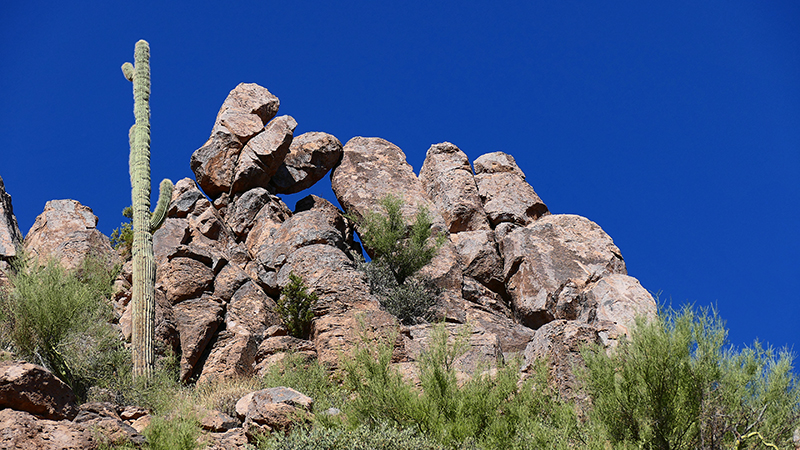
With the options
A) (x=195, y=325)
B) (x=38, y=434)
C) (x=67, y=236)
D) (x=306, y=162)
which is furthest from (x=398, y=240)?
(x=38, y=434)

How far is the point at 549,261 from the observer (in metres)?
21.5

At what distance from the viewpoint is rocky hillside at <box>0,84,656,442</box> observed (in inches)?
647

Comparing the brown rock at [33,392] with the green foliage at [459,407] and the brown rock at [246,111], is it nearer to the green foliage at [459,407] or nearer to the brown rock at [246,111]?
the green foliage at [459,407]

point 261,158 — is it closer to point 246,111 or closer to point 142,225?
point 246,111

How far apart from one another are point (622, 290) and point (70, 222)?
14830 millimetres

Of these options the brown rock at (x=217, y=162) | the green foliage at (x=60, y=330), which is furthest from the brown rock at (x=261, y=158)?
the green foliage at (x=60, y=330)

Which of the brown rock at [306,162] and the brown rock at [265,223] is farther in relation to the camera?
the brown rock at [306,162]

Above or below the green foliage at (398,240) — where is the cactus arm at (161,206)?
below

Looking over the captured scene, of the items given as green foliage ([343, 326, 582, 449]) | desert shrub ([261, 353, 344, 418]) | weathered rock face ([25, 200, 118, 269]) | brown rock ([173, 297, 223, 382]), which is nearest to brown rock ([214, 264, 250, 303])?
brown rock ([173, 297, 223, 382])

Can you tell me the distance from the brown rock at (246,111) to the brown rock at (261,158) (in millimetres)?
545

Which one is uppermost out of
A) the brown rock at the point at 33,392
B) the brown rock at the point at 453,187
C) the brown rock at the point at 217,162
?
the brown rock at the point at 453,187

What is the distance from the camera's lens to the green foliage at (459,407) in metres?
A: 10.0

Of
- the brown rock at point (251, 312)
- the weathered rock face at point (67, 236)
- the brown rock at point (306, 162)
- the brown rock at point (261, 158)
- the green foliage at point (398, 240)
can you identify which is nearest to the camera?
the brown rock at point (251, 312)

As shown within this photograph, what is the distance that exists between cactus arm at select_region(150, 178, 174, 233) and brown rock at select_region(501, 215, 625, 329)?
10061mm
